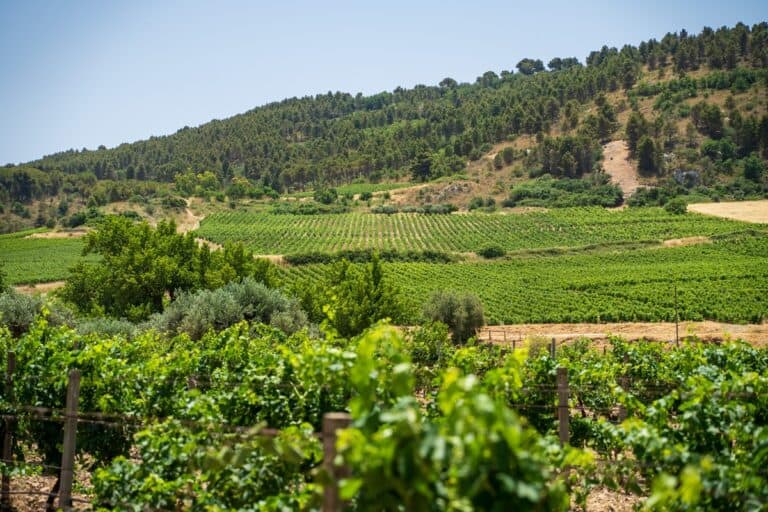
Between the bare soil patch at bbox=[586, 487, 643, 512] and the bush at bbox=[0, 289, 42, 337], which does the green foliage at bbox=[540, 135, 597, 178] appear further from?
the bare soil patch at bbox=[586, 487, 643, 512]

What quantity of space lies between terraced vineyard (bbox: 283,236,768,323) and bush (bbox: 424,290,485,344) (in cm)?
137

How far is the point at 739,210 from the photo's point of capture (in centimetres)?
9006

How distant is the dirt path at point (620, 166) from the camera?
372 ft

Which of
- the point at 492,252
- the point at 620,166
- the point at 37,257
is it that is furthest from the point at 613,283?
the point at 620,166

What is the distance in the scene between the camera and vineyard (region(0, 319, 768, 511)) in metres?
3.11

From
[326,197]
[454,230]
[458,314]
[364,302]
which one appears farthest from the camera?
[326,197]

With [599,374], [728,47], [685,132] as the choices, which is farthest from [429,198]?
[599,374]

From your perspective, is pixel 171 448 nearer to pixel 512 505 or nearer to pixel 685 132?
pixel 512 505

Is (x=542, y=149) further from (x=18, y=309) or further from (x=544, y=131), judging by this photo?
(x=18, y=309)

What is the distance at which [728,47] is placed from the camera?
150 metres

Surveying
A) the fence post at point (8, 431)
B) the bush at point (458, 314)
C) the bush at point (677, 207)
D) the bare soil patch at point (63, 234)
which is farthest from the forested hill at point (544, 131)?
the fence post at point (8, 431)

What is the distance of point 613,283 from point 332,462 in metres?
56.1

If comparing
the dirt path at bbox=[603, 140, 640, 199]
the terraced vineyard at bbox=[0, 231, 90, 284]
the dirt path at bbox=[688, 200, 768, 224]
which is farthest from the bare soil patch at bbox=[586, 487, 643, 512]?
the dirt path at bbox=[603, 140, 640, 199]

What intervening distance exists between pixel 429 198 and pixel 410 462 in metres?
118
